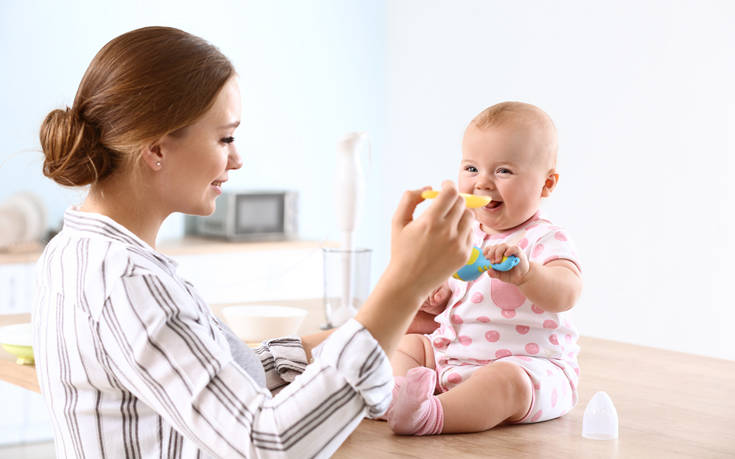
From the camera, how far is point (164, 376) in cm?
88

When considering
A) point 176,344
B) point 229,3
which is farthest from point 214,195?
point 229,3

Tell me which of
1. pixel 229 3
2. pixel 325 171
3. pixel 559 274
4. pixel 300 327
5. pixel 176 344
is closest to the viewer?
pixel 176 344

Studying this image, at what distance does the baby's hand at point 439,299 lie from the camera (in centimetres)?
140

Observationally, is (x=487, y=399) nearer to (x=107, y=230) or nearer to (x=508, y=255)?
(x=508, y=255)

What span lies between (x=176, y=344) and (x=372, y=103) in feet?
13.7

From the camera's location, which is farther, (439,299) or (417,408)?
(439,299)

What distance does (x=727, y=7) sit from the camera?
3.39 meters

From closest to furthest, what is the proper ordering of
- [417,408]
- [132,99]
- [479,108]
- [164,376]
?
1. [164,376]
2. [132,99]
3. [417,408]
4. [479,108]

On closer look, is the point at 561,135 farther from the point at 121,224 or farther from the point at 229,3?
the point at 121,224

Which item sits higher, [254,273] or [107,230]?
[107,230]

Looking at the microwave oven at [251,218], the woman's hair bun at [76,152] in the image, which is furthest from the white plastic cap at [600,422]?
the microwave oven at [251,218]

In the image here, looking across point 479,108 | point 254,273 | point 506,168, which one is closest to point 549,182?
point 506,168

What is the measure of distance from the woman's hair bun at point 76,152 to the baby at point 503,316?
452 millimetres

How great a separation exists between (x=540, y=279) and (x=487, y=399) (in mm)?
171
